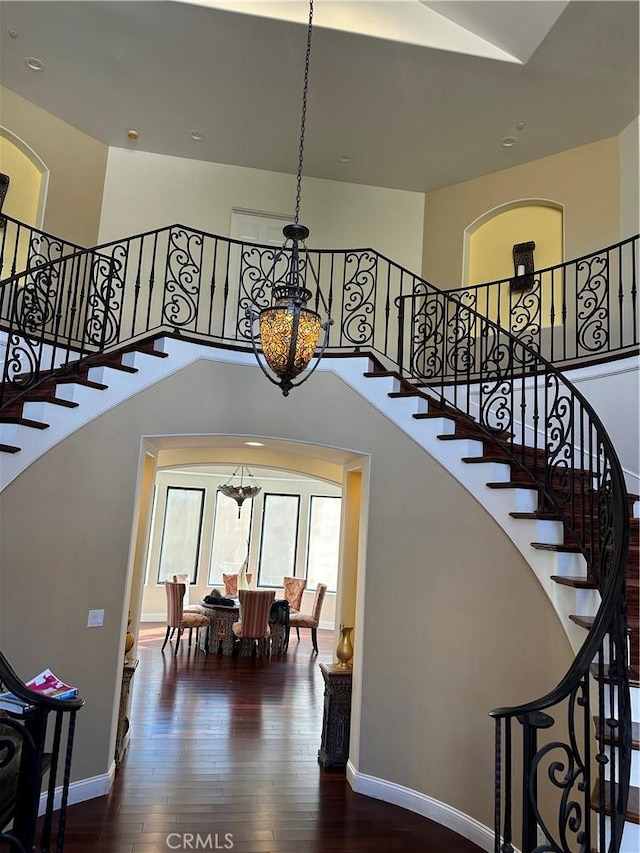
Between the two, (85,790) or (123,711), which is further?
(123,711)

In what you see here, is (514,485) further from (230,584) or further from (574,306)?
(230,584)

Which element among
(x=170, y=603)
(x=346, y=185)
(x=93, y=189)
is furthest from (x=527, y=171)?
(x=170, y=603)

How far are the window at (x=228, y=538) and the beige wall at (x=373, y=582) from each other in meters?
7.63

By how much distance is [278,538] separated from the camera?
40.4ft

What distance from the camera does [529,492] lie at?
4160mm

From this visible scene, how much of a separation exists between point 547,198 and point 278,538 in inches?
323

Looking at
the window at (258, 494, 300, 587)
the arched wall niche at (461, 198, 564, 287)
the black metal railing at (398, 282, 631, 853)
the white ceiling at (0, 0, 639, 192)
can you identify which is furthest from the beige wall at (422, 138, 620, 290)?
the window at (258, 494, 300, 587)

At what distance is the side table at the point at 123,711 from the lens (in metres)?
4.69

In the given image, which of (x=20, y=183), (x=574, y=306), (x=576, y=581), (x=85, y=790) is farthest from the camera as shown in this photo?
(x=20, y=183)

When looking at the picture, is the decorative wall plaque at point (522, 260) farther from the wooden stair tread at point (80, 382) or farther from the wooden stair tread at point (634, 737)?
the wooden stair tread at point (634, 737)

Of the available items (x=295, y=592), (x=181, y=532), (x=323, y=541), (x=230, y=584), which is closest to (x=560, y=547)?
(x=295, y=592)

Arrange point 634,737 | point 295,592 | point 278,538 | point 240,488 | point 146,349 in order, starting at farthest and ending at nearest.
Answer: point 278,538
point 295,592
point 240,488
point 146,349
point 634,737

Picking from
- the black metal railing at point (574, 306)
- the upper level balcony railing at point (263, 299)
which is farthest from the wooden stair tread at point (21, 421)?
the black metal railing at point (574, 306)

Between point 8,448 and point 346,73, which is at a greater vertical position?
point 346,73
